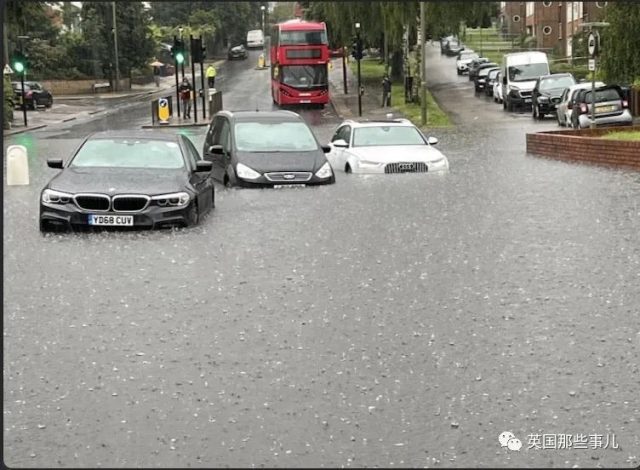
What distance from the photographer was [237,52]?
90188 mm

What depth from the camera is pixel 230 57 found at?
294 feet

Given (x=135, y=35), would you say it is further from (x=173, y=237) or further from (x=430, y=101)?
(x=173, y=237)

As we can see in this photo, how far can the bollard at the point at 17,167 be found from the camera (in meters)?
22.6

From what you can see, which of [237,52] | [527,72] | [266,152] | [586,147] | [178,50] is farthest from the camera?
[237,52]

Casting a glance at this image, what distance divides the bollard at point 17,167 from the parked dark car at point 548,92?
80.7ft

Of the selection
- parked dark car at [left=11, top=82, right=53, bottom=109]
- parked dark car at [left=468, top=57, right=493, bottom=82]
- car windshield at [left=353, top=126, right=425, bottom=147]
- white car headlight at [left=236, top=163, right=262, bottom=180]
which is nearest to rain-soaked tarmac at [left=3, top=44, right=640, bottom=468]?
white car headlight at [left=236, top=163, right=262, bottom=180]

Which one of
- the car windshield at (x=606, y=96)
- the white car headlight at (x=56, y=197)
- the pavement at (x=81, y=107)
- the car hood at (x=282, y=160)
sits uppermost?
the white car headlight at (x=56, y=197)

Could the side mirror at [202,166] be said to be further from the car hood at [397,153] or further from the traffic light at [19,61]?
the traffic light at [19,61]

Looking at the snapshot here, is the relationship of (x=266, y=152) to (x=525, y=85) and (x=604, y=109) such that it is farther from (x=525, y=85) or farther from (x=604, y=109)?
(x=525, y=85)

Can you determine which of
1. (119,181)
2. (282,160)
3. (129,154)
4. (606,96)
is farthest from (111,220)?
(606,96)

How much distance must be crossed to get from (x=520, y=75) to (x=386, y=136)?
29.0m

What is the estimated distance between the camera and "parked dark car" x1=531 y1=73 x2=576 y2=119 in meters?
42.7

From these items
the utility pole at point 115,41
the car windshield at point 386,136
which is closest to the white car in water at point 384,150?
the car windshield at point 386,136

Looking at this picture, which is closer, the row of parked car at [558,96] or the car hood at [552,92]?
the row of parked car at [558,96]
